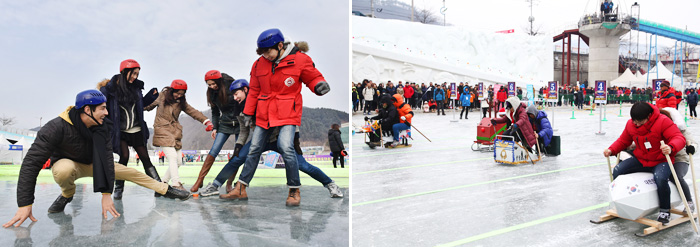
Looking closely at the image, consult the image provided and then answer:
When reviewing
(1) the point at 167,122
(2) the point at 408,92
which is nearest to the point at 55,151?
(1) the point at 167,122

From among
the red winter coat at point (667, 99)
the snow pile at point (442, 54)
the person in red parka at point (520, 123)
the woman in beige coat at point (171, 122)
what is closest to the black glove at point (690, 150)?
the person in red parka at point (520, 123)

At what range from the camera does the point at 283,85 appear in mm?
3887

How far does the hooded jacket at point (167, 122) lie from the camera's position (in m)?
4.73

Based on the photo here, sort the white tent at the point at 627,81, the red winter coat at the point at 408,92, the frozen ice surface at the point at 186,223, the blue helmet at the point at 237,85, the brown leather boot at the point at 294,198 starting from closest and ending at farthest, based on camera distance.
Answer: the frozen ice surface at the point at 186,223, the brown leather boot at the point at 294,198, the blue helmet at the point at 237,85, the red winter coat at the point at 408,92, the white tent at the point at 627,81

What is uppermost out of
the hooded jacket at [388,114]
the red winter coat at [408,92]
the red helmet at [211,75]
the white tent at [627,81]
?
the white tent at [627,81]

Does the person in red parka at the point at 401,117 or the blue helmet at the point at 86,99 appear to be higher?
the blue helmet at the point at 86,99

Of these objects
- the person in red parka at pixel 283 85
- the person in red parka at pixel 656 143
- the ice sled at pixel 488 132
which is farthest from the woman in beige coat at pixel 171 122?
the ice sled at pixel 488 132

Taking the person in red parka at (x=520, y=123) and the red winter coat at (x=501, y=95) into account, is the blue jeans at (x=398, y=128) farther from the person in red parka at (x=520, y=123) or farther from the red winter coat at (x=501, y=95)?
the red winter coat at (x=501, y=95)

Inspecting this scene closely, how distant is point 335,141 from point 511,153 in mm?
2432

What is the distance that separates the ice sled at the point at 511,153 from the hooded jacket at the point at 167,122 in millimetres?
4059

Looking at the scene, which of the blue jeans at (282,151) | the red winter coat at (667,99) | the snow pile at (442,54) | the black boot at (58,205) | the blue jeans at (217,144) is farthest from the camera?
the snow pile at (442,54)

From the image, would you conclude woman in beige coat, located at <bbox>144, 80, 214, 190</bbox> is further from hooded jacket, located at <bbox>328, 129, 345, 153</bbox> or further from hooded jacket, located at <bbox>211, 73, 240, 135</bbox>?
hooded jacket, located at <bbox>328, 129, 345, 153</bbox>

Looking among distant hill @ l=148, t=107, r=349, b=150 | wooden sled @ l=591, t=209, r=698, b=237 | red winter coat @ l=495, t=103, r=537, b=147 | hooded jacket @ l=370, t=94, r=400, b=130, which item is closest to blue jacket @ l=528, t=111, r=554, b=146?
red winter coat @ l=495, t=103, r=537, b=147

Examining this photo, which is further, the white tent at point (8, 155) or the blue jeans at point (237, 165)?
the white tent at point (8, 155)
